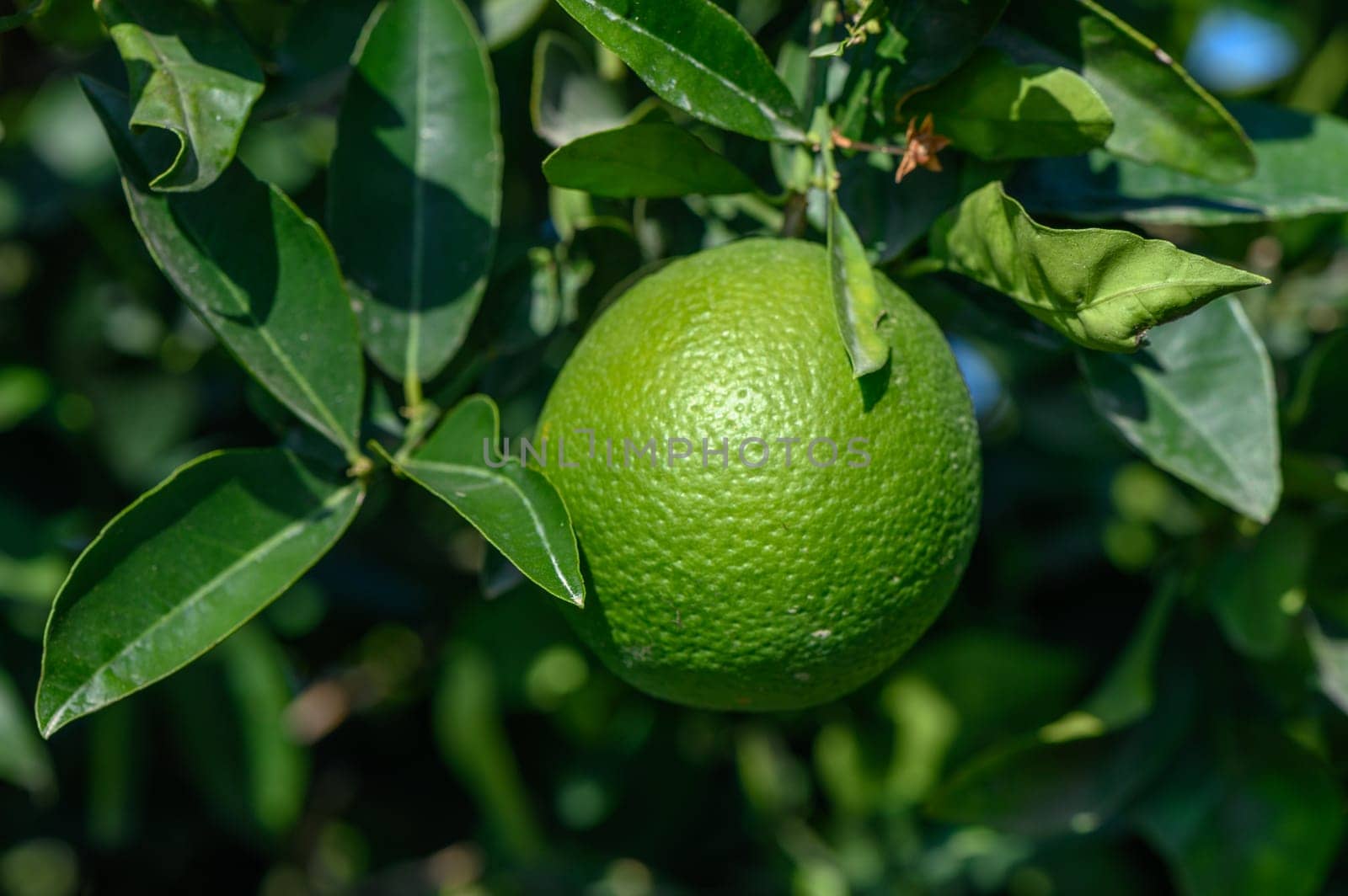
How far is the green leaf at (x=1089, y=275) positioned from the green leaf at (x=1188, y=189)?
0.25 meters

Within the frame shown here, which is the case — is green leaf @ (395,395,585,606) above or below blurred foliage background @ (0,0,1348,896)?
above

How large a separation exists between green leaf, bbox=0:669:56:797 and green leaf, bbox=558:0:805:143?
1.30 meters

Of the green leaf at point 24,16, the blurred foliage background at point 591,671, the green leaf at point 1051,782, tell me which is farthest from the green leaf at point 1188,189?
the green leaf at point 24,16

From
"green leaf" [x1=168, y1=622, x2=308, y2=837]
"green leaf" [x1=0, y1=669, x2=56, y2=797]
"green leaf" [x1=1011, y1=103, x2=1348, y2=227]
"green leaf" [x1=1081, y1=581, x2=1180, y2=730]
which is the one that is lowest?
"green leaf" [x1=168, y1=622, x2=308, y2=837]

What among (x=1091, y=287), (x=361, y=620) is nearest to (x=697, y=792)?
(x=361, y=620)

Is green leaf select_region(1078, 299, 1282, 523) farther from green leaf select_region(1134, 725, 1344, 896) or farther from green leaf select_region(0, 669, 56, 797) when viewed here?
green leaf select_region(0, 669, 56, 797)

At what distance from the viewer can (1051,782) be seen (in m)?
1.55

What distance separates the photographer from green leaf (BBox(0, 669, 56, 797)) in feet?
5.24

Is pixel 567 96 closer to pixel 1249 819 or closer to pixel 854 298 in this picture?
pixel 854 298

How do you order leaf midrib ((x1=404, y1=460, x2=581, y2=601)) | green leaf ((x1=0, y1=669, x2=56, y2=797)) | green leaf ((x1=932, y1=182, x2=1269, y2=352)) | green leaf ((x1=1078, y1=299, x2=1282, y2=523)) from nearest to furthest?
green leaf ((x1=932, y1=182, x2=1269, y2=352))
leaf midrib ((x1=404, y1=460, x2=581, y2=601))
green leaf ((x1=1078, y1=299, x2=1282, y2=523))
green leaf ((x1=0, y1=669, x2=56, y2=797))

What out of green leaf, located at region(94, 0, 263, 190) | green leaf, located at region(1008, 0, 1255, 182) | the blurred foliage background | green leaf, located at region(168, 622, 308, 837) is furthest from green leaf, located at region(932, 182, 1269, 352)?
green leaf, located at region(168, 622, 308, 837)

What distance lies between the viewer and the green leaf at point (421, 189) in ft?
3.96

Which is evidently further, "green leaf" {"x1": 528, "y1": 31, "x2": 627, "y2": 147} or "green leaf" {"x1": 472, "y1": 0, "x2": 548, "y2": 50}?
"green leaf" {"x1": 472, "y1": 0, "x2": 548, "y2": 50}

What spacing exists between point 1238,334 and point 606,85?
728 millimetres
